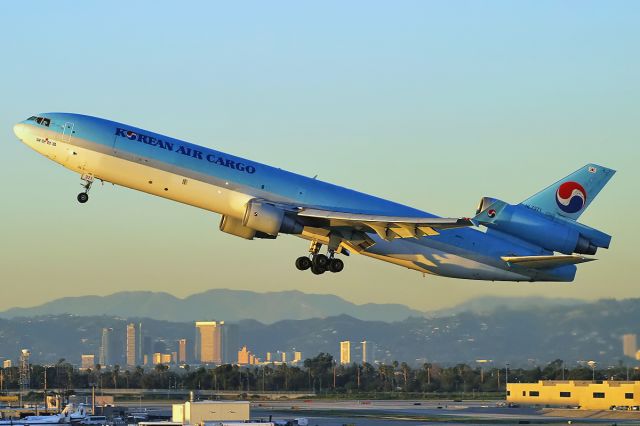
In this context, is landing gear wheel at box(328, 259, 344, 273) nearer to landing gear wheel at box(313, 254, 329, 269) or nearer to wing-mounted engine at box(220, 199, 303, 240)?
landing gear wheel at box(313, 254, 329, 269)

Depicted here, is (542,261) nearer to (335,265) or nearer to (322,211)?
(335,265)

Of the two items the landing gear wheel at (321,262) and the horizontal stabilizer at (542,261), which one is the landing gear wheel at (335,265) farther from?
the horizontal stabilizer at (542,261)

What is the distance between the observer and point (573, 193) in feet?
253

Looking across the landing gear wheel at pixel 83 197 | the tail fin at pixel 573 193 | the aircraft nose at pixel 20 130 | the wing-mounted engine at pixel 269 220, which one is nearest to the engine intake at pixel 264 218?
the wing-mounted engine at pixel 269 220

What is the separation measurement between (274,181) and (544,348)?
61993mm

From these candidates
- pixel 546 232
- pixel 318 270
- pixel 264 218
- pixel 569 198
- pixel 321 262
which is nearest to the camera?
pixel 264 218

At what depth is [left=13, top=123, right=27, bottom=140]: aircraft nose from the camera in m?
68.1

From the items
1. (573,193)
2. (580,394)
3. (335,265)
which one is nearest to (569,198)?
(573,193)

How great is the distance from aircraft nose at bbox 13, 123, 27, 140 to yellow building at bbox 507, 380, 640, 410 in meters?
71.3

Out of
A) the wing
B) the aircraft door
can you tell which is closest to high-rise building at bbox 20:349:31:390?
the aircraft door

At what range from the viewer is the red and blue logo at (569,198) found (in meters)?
76.9

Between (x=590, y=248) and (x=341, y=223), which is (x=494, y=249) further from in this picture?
(x=341, y=223)

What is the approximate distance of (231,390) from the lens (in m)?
163

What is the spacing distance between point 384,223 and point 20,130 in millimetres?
21566
